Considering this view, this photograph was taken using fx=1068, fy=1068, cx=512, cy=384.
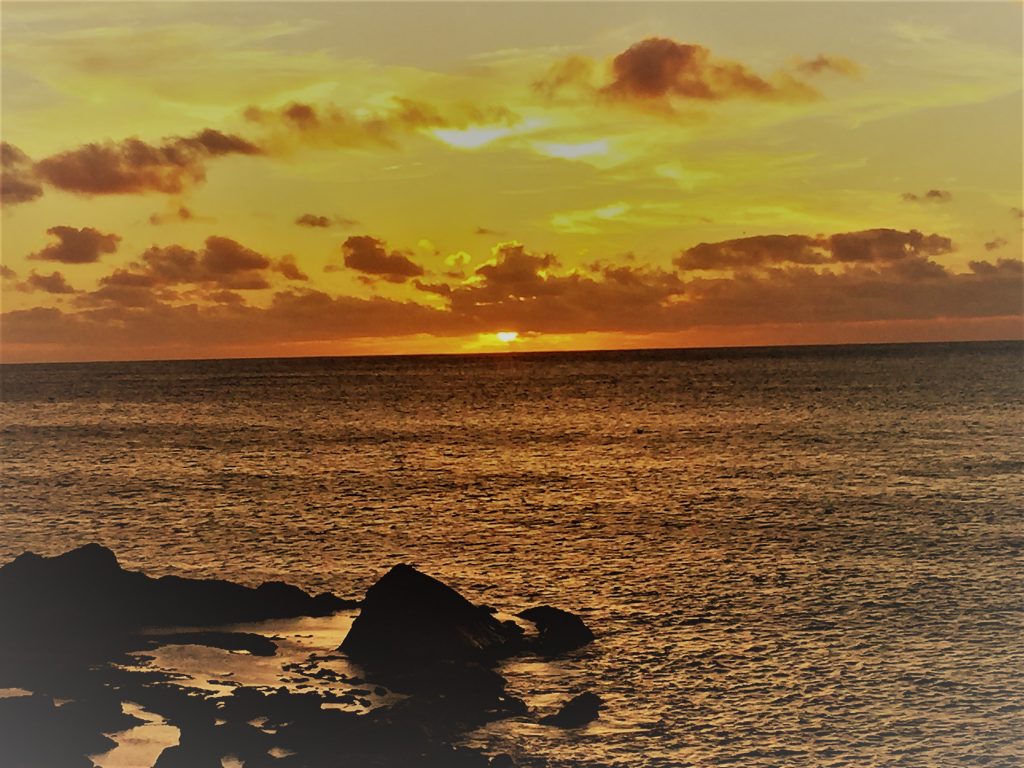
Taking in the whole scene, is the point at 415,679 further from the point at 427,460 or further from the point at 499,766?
the point at 427,460

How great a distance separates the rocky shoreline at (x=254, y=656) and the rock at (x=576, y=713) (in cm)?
5

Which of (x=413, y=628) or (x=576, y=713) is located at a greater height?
(x=413, y=628)

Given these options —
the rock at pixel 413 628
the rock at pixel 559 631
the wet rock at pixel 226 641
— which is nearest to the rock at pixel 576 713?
the rock at pixel 413 628

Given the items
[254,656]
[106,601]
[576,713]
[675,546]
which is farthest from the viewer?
[675,546]

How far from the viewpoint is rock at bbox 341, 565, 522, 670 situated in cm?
3662

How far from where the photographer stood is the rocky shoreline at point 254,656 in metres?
29.4

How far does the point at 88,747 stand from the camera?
2953cm

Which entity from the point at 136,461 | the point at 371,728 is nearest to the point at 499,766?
the point at 371,728

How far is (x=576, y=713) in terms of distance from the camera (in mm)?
33344

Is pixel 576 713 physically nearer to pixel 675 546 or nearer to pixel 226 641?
pixel 226 641

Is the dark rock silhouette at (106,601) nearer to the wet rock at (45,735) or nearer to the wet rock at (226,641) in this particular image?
the wet rock at (226,641)

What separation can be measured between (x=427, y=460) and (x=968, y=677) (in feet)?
239

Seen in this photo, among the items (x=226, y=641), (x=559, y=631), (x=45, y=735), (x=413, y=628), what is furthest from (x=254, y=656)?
(x=559, y=631)

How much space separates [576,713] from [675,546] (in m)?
27.1
